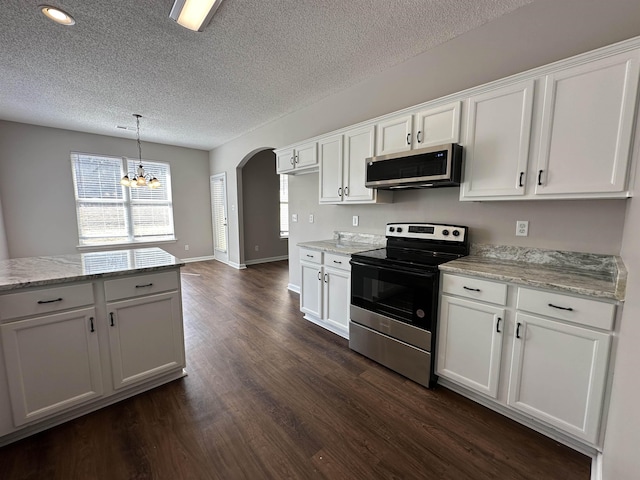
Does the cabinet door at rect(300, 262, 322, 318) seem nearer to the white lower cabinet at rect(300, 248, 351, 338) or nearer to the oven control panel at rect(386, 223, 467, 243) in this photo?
the white lower cabinet at rect(300, 248, 351, 338)

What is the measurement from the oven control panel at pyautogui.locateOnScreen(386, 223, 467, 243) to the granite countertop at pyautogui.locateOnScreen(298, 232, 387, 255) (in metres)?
0.26

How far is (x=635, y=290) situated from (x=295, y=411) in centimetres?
186

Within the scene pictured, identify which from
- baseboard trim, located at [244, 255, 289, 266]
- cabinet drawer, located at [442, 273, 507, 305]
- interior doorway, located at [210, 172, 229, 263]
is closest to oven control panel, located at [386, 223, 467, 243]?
cabinet drawer, located at [442, 273, 507, 305]

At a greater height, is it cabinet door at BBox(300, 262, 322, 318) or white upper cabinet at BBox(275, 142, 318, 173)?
white upper cabinet at BBox(275, 142, 318, 173)

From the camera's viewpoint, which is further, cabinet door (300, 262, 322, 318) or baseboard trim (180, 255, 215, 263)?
baseboard trim (180, 255, 215, 263)

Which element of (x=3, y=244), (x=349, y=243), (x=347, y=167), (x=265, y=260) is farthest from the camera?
(x=265, y=260)

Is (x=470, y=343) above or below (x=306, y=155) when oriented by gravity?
below

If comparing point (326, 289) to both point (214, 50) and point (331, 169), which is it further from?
point (214, 50)

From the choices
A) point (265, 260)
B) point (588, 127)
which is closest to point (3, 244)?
point (265, 260)

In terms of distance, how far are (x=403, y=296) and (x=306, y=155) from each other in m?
2.11

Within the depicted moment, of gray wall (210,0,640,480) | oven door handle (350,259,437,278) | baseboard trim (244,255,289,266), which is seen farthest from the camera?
baseboard trim (244,255,289,266)

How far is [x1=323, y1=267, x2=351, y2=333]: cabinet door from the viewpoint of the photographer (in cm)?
264

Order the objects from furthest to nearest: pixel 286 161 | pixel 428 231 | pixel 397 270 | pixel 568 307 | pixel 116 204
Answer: pixel 116 204 → pixel 286 161 → pixel 428 231 → pixel 397 270 → pixel 568 307

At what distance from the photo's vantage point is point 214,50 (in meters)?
2.42
